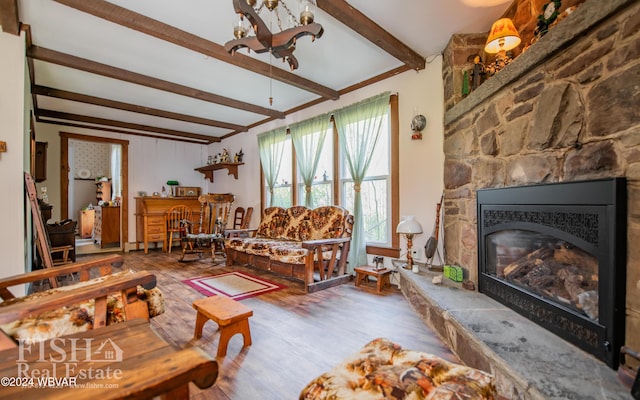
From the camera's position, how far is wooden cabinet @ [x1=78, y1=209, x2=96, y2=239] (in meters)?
7.48

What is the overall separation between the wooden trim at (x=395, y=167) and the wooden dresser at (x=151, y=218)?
481 cm

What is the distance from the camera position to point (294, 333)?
2.17m

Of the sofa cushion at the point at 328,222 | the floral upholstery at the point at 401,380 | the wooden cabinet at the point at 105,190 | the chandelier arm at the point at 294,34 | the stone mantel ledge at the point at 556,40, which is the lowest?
the floral upholstery at the point at 401,380

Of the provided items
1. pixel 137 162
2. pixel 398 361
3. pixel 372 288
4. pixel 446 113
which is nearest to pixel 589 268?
pixel 398 361

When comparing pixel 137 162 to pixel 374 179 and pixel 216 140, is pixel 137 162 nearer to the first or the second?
pixel 216 140

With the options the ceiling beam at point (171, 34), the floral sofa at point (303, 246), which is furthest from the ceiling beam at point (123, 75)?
the floral sofa at point (303, 246)

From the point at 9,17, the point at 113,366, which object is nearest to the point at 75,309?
the point at 113,366

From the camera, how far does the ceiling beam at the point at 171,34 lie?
221cm

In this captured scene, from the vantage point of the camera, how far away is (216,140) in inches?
269

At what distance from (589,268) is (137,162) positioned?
287 inches

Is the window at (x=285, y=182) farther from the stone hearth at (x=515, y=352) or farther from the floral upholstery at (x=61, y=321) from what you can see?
the floral upholstery at (x=61, y=321)

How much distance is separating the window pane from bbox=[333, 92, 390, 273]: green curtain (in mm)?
122

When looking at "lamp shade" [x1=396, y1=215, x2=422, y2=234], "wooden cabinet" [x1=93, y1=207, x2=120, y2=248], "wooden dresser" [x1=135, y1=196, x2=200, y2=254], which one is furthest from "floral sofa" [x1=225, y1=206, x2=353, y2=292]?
"wooden cabinet" [x1=93, y1=207, x2=120, y2=248]

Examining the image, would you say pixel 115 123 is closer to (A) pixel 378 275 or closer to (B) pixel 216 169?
(B) pixel 216 169
